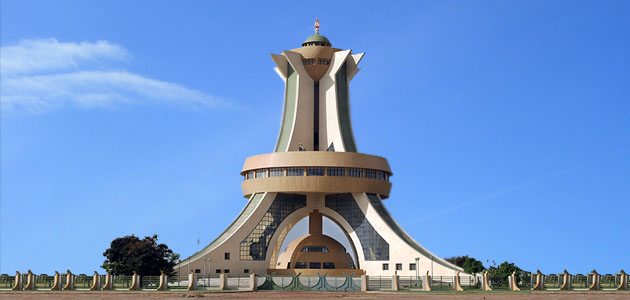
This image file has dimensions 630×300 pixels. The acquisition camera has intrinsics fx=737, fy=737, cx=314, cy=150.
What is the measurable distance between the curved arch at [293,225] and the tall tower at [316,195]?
84 mm

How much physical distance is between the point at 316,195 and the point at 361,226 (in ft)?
16.5

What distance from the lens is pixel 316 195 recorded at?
62406 mm

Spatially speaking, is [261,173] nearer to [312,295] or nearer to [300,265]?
[300,265]

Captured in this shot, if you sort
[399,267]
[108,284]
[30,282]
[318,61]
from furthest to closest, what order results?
[318,61], [399,267], [30,282], [108,284]

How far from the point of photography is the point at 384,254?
5769 cm

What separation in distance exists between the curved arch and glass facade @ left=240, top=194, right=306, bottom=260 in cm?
38

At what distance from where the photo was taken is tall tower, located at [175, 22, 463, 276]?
57875mm

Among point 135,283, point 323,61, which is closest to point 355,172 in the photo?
point 323,61

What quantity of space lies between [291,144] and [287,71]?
7.46 m

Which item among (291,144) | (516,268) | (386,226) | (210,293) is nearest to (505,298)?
(516,268)

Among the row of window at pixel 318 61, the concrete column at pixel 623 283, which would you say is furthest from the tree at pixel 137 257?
the concrete column at pixel 623 283

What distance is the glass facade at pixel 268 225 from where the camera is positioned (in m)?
59.1

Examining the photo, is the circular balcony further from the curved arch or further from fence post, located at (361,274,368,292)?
fence post, located at (361,274,368,292)

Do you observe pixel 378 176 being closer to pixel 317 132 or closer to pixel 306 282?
pixel 317 132
